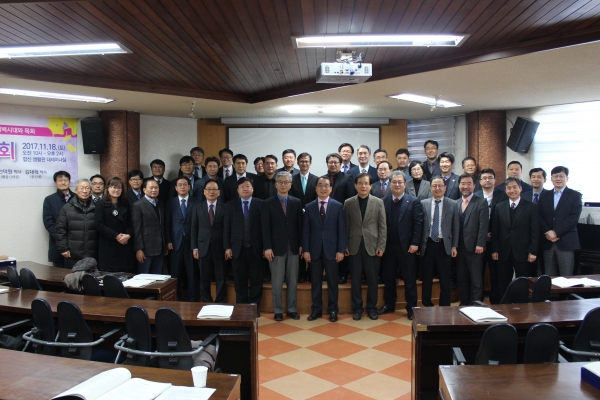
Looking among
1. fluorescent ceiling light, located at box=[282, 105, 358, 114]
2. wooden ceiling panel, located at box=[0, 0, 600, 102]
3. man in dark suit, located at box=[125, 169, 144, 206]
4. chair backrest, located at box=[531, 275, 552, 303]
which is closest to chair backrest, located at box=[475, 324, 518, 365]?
chair backrest, located at box=[531, 275, 552, 303]

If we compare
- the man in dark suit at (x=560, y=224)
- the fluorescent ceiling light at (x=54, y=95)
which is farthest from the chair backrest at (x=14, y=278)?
the man in dark suit at (x=560, y=224)

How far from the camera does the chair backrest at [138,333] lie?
3.00m

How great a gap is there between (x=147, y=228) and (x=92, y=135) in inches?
87.1

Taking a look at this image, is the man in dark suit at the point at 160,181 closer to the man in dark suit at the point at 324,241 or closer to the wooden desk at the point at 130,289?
the wooden desk at the point at 130,289

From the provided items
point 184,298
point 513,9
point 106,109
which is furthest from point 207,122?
→ point 513,9

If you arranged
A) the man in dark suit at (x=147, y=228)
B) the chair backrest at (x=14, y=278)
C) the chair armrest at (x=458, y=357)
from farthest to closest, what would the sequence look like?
1. the man in dark suit at (x=147, y=228)
2. the chair backrest at (x=14, y=278)
3. the chair armrest at (x=458, y=357)

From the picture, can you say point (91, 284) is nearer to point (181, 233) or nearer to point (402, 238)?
point (181, 233)

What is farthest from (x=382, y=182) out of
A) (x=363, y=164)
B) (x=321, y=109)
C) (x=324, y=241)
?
(x=321, y=109)

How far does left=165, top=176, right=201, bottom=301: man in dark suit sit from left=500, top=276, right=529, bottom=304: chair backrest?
395cm

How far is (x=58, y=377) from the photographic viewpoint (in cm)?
238

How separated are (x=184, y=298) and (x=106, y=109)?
3.31 metres

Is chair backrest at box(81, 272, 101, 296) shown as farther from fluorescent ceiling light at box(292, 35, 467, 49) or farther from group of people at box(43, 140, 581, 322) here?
fluorescent ceiling light at box(292, 35, 467, 49)

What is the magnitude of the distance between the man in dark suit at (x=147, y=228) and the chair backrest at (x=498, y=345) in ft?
14.9

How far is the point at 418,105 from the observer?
23.6ft
